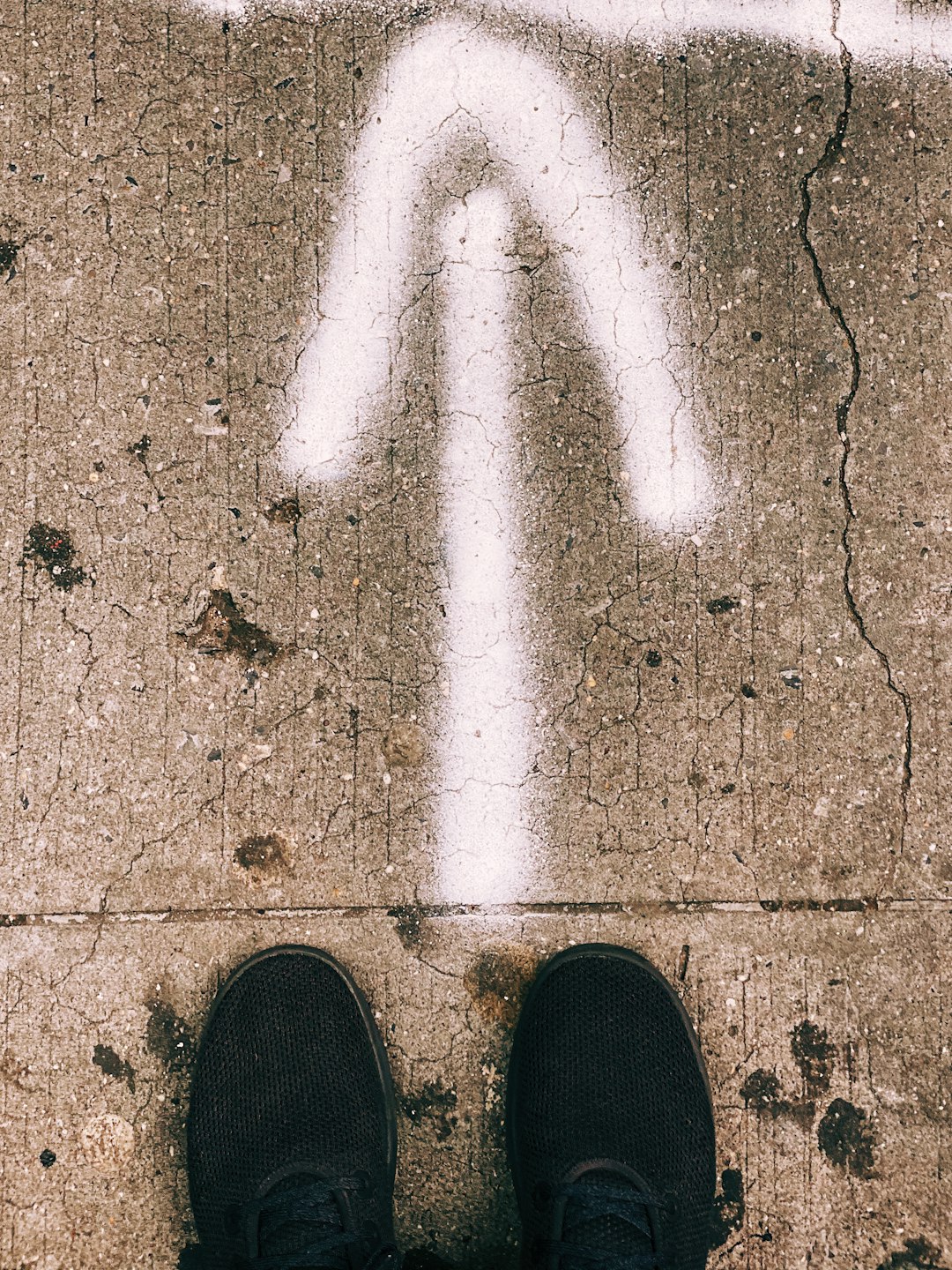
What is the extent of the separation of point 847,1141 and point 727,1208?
374 millimetres

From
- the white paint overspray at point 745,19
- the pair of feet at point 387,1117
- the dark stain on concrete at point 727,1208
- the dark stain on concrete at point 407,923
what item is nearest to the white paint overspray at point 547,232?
the white paint overspray at point 745,19

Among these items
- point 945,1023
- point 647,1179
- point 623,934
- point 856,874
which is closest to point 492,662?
point 623,934

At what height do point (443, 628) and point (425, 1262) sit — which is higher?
point (443, 628)

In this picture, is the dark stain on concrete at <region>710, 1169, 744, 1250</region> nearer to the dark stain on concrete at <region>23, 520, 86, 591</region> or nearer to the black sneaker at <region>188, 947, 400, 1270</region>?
the black sneaker at <region>188, 947, 400, 1270</region>

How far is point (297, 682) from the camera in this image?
2275mm

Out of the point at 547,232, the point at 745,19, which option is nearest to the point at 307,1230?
the point at 547,232

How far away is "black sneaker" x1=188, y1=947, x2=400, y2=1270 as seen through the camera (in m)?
2.18

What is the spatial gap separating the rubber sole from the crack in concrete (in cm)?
154

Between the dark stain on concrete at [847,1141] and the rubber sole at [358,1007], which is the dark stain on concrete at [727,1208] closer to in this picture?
the dark stain on concrete at [847,1141]

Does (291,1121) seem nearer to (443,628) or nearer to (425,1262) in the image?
(425,1262)

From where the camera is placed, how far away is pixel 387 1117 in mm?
2221

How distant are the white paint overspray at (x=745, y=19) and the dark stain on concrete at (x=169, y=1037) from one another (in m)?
2.77

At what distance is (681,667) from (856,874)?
2.46ft

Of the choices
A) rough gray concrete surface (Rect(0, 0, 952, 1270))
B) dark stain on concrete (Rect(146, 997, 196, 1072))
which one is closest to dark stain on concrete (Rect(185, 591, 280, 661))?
A: rough gray concrete surface (Rect(0, 0, 952, 1270))
